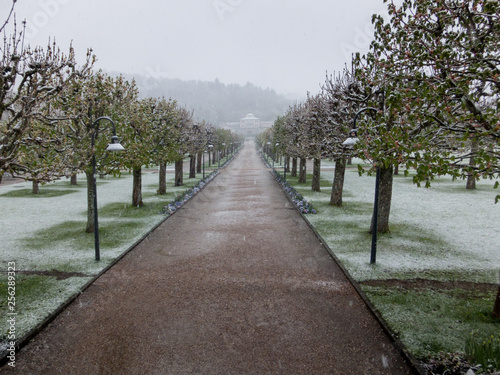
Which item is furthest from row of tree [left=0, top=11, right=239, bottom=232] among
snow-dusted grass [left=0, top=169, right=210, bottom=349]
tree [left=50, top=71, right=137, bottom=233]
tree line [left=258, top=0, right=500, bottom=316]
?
tree line [left=258, top=0, right=500, bottom=316]

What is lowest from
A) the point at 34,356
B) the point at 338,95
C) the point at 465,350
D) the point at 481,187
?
the point at 34,356

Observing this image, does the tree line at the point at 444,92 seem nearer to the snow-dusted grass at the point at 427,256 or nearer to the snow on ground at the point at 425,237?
the snow-dusted grass at the point at 427,256

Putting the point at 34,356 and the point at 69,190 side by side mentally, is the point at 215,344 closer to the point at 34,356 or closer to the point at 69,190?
the point at 34,356

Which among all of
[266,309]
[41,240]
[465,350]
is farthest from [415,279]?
[41,240]

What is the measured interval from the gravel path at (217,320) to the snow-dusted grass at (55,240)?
74cm

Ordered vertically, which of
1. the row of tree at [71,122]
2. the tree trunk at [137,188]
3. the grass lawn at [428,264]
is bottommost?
the grass lawn at [428,264]

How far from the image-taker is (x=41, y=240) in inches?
550

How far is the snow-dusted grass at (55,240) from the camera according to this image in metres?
8.82

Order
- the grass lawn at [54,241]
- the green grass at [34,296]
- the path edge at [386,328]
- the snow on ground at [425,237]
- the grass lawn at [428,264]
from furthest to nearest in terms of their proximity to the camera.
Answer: the snow on ground at [425,237] < the grass lawn at [54,241] < the green grass at [34,296] < the grass lawn at [428,264] < the path edge at [386,328]

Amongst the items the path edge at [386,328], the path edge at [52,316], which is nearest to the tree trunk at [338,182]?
the path edge at [386,328]

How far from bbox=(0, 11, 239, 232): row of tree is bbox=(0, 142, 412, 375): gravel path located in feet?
12.6

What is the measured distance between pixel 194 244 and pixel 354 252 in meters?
6.32

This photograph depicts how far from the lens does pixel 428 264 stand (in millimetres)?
11047

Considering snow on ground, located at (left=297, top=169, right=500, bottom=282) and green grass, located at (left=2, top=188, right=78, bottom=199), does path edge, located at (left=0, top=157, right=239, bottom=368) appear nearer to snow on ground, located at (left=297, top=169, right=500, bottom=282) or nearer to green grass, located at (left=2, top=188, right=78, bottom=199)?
snow on ground, located at (left=297, top=169, right=500, bottom=282)
